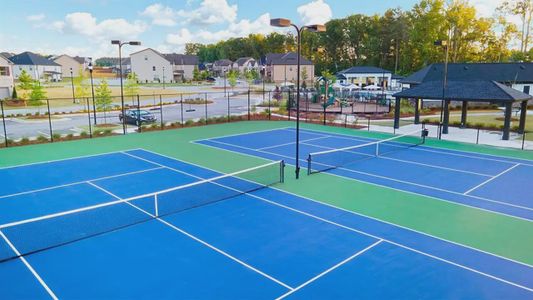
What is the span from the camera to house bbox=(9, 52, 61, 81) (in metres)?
94.2

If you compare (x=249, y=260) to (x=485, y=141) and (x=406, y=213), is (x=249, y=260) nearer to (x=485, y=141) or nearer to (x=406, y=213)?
(x=406, y=213)

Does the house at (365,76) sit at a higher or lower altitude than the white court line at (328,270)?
higher

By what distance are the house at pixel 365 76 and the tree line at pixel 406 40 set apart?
6.87m

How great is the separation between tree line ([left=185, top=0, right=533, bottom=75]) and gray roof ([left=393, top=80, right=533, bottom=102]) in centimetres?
1016

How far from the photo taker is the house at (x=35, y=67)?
9425 cm

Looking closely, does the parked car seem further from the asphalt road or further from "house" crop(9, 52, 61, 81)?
"house" crop(9, 52, 61, 81)

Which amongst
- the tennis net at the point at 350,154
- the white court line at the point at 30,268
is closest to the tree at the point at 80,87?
the tennis net at the point at 350,154

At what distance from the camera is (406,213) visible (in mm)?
12867

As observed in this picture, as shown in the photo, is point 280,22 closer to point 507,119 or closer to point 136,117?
point 507,119

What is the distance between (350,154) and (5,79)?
55.2m

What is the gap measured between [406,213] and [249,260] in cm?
591

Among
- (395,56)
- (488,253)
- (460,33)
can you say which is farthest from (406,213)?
(395,56)

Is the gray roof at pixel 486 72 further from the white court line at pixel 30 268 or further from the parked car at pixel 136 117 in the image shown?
the white court line at pixel 30 268

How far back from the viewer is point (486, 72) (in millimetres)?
47719
